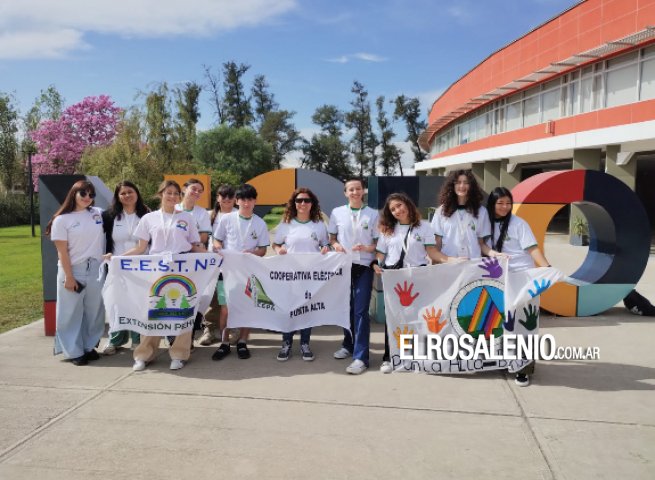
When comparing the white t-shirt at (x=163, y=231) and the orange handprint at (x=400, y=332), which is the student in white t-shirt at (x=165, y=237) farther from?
the orange handprint at (x=400, y=332)

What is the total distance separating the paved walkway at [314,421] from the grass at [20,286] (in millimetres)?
2075

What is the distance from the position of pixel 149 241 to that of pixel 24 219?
3019 centimetres

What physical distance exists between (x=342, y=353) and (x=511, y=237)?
2.10 meters

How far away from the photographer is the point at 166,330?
17.1ft

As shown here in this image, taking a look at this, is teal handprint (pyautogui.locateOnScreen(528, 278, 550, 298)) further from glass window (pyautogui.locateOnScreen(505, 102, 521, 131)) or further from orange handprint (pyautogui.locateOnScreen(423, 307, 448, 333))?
glass window (pyautogui.locateOnScreen(505, 102, 521, 131))

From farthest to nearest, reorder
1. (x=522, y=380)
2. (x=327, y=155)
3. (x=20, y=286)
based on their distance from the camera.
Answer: (x=327, y=155)
(x=20, y=286)
(x=522, y=380)

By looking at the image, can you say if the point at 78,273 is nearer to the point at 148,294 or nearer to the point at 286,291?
the point at 148,294

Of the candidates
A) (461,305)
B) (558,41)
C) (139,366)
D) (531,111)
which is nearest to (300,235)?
(461,305)

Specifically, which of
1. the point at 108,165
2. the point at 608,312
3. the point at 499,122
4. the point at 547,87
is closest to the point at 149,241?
the point at 608,312

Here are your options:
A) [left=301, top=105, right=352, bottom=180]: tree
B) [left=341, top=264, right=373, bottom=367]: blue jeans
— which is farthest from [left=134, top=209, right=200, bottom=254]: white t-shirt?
[left=301, top=105, right=352, bottom=180]: tree

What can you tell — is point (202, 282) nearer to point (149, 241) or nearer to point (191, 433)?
point (149, 241)

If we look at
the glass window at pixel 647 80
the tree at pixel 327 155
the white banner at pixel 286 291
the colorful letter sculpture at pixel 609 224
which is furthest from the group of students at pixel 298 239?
the tree at pixel 327 155

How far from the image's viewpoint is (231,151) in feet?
146

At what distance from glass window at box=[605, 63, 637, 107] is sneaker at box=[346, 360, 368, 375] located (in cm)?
1708
